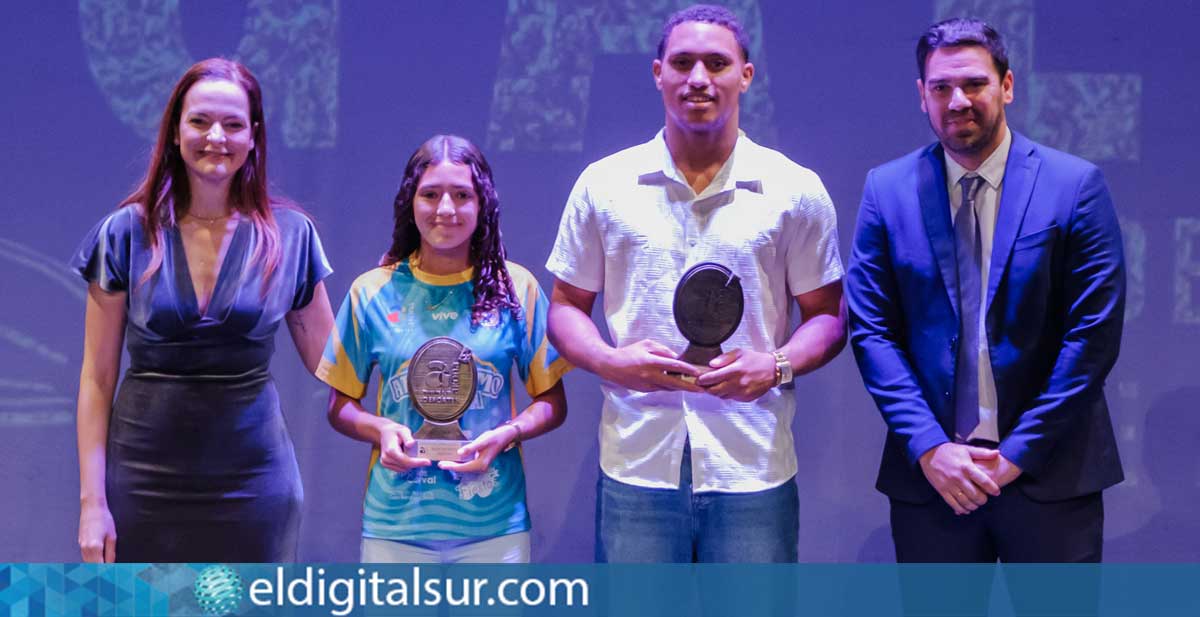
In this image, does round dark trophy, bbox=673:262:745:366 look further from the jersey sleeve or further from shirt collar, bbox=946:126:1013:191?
the jersey sleeve

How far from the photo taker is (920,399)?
2.82 m

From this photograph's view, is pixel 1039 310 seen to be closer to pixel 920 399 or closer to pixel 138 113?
pixel 920 399

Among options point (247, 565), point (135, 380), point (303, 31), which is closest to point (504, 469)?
point (247, 565)

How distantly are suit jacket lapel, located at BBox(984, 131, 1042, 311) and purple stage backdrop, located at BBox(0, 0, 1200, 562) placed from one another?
1295 mm

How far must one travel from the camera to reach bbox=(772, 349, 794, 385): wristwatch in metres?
2.89

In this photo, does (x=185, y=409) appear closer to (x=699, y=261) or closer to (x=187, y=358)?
(x=187, y=358)

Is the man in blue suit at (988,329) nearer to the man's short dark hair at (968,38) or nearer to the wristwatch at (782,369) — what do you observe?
the man's short dark hair at (968,38)

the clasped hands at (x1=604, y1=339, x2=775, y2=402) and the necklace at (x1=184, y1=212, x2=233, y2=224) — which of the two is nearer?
the clasped hands at (x1=604, y1=339, x2=775, y2=402)

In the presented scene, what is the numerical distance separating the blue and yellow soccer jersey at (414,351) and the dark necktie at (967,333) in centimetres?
100

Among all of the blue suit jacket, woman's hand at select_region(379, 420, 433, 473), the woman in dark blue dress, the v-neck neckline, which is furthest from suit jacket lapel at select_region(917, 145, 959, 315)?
the v-neck neckline

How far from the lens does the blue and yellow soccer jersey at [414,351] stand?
2.96 m

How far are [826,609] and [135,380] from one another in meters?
2.41

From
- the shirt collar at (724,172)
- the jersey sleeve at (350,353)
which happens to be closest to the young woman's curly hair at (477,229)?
the jersey sleeve at (350,353)

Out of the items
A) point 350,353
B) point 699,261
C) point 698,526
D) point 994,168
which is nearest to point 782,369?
point 699,261
